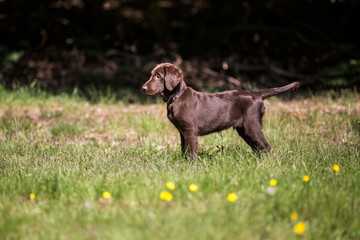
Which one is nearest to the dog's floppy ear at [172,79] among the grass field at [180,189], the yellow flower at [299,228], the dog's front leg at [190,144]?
the dog's front leg at [190,144]

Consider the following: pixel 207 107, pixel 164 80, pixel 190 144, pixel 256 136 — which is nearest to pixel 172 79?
pixel 164 80

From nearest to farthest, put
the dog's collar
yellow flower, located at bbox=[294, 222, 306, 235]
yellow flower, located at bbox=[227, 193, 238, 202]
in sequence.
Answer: yellow flower, located at bbox=[294, 222, 306, 235] → yellow flower, located at bbox=[227, 193, 238, 202] → the dog's collar

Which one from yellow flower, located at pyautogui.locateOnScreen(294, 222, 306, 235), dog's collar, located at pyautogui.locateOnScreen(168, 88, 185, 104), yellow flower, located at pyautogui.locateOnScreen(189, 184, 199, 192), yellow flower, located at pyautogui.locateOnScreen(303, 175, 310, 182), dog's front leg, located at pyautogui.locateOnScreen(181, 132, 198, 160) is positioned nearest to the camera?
yellow flower, located at pyautogui.locateOnScreen(294, 222, 306, 235)

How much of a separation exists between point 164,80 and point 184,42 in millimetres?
7067

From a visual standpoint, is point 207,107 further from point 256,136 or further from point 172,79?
point 256,136

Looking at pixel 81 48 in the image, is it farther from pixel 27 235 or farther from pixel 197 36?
pixel 27 235

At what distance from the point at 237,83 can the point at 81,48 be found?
5.38 metres

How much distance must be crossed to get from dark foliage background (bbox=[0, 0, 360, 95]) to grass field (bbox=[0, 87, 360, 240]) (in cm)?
402

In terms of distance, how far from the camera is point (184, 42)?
1062cm

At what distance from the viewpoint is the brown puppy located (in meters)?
3.78

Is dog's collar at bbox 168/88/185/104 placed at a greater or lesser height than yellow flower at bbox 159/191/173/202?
greater

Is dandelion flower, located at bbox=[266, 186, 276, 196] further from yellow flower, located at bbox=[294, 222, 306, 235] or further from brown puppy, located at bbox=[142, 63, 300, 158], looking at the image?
brown puppy, located at bbox=[142, 63, 300, 158]

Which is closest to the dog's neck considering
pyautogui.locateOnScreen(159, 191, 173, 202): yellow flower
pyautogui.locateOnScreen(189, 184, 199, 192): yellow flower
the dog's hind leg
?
the dog's hind leg

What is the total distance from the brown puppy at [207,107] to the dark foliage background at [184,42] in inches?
164
